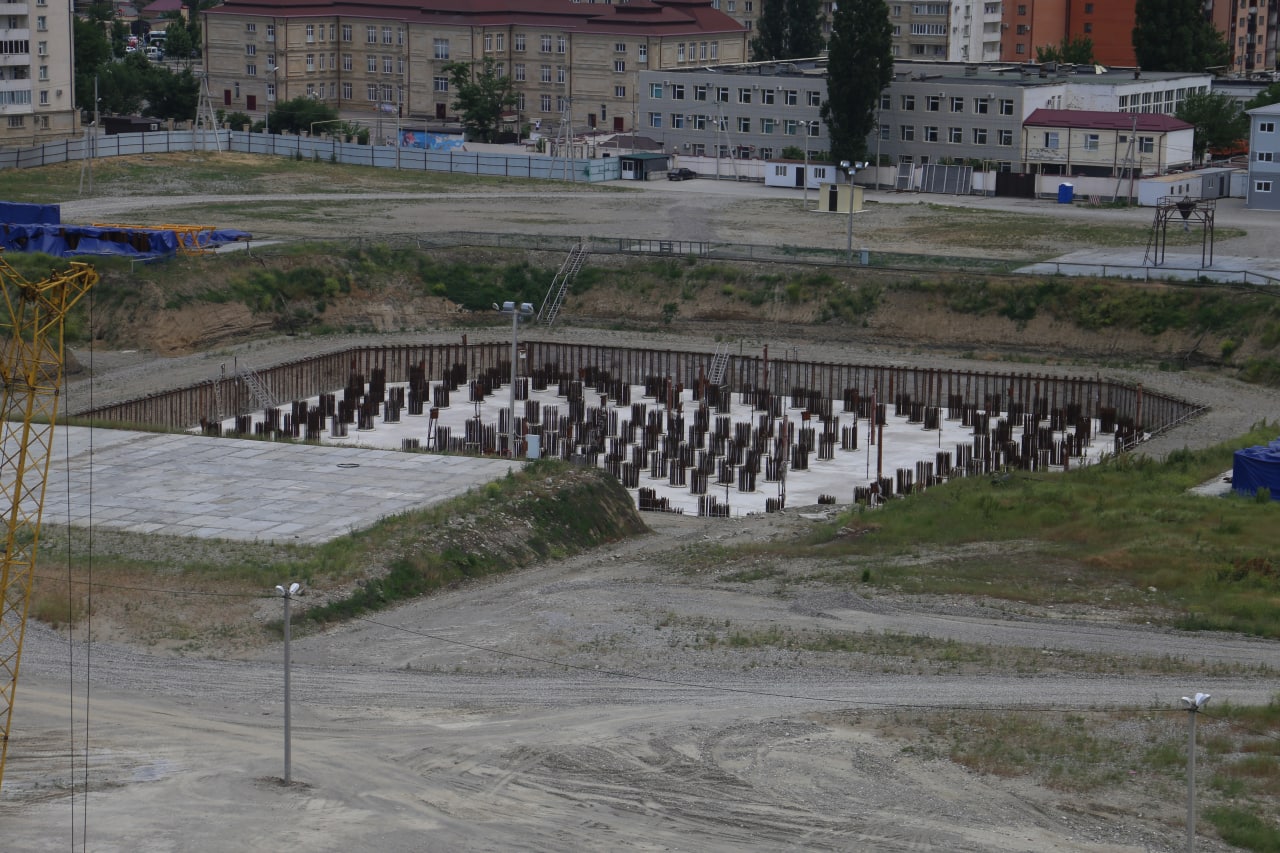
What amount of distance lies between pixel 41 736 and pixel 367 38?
106m

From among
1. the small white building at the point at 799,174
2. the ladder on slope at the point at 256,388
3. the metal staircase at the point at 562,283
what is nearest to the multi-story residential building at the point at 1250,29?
the small white building at the point at 799,174

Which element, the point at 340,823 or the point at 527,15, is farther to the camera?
the point at 527,15

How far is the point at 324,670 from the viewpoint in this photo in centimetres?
3741

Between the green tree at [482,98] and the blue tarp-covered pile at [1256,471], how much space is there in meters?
79.4

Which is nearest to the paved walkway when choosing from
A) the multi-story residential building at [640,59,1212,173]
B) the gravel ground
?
the gravel ground

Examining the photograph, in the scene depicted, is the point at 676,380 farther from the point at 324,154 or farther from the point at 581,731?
the point at 324,154

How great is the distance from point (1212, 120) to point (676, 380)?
5082 cm

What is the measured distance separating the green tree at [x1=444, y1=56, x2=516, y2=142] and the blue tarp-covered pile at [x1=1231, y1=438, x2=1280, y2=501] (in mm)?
79352

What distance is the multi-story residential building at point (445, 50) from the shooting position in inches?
5039

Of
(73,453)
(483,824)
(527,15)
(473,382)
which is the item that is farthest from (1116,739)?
(527,15)

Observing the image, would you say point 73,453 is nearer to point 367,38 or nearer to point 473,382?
point 473,382

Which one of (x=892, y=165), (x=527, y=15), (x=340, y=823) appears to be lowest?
(x=340, y=823)

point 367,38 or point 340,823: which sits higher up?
point 367,38

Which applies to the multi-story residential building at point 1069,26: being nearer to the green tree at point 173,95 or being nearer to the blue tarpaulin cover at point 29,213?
the green tree at point 173,95
